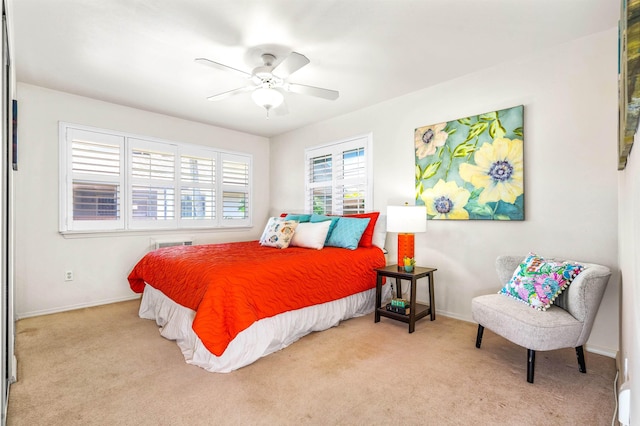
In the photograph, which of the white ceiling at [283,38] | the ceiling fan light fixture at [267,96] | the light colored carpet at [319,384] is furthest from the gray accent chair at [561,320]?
the ceiling fan light fixture at [267,96]

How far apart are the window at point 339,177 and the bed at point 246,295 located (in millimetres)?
942

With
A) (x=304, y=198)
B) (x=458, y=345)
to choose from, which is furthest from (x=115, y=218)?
(x=458, y=345)

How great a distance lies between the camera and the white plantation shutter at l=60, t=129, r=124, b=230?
374cm

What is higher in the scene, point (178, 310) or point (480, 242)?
A: point (480, 242)

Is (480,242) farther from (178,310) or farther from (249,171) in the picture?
(249,171)

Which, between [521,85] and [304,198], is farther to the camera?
[304,198]

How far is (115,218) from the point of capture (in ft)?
13.3

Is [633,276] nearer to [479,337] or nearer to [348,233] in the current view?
[479,337]

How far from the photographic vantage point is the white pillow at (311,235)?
142 inches

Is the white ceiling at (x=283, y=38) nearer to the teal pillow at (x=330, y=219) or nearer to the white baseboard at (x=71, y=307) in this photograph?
the teal pillow at (x=330, y=219)

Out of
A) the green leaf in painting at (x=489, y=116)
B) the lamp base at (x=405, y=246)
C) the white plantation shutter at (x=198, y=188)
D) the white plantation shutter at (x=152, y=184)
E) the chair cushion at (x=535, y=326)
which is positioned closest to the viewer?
the chair cushion at (x=535, y=326)

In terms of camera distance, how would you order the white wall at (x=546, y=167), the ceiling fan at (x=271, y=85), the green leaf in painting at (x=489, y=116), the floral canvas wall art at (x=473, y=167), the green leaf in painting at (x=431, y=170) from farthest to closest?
the green leaf in painting at (x=431, y=170), the green leaf in painting at (x=489, y=116), the floral canvas wall art at (x=473, y=167), the ceiling fan at (x=271, y=85), the white wall at (x=546, y=167)

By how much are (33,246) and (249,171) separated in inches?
115

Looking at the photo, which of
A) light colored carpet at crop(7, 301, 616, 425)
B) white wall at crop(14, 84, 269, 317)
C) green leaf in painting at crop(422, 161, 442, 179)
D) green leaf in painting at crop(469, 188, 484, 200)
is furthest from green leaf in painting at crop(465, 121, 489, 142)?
white wall at crop(14, 84, 269, 317)
